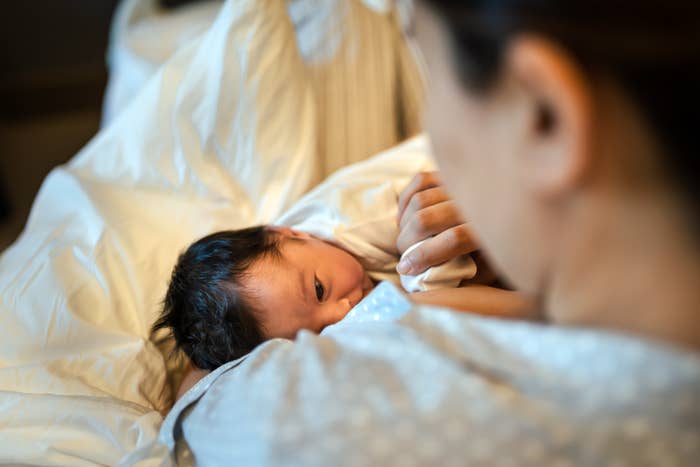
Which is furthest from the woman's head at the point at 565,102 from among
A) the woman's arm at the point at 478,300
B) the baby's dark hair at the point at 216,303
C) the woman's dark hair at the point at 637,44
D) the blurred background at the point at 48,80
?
the blurred background at the point at 48,80

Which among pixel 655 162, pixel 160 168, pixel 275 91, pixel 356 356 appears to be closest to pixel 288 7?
pixel 275 91

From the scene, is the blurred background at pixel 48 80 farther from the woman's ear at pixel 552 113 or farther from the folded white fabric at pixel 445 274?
the woman's ear at pixel 552 113

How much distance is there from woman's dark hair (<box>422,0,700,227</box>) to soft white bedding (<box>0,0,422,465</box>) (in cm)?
71

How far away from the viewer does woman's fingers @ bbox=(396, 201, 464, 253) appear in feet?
2.93

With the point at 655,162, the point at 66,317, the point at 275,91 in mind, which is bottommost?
the point at 66,317

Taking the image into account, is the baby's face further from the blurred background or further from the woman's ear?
the blurred background

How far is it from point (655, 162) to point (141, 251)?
0.88 m

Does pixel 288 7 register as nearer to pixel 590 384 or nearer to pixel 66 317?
pixel 66 317

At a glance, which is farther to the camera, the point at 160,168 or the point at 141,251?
the point at 160,168

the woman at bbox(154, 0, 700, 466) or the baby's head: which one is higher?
the woman at bbox(154, 0, 700, 466)

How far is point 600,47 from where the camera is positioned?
1.37 ft

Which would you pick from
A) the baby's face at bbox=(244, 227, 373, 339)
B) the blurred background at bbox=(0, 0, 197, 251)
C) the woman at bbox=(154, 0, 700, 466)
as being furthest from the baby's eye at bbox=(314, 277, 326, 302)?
the blurred background at bbox=(0, 0, 197, 251)

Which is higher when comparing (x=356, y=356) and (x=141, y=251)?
(x=356, y=356)

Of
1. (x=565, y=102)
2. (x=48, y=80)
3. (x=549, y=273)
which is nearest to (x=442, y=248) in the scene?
(x=549, y=273)
